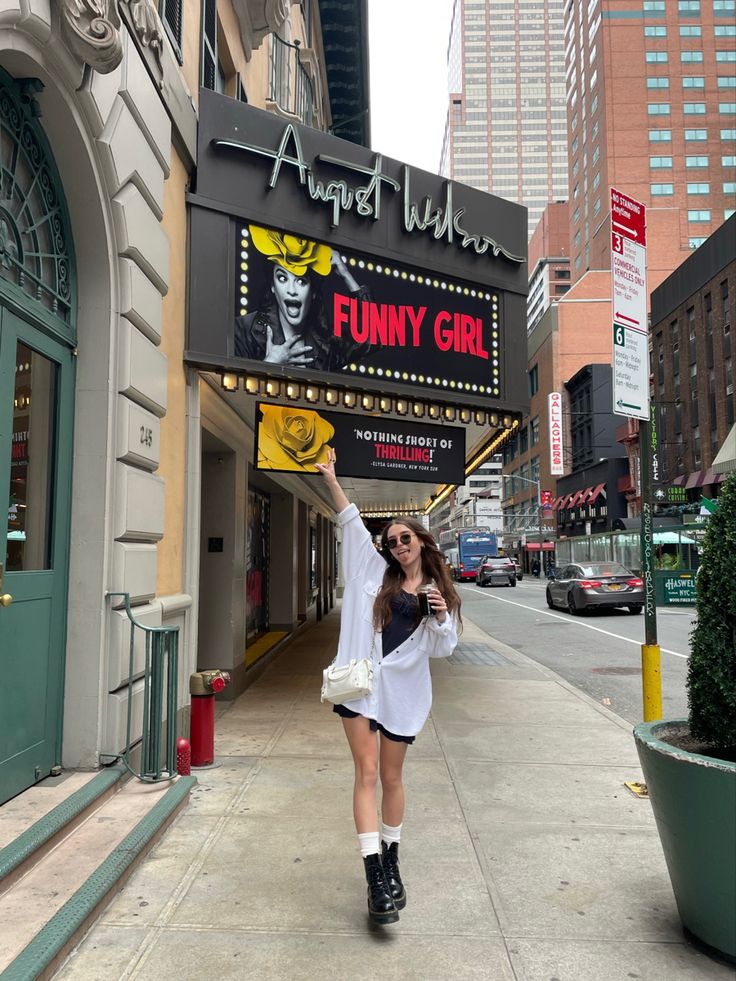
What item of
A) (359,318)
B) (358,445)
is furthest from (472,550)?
(359,318)

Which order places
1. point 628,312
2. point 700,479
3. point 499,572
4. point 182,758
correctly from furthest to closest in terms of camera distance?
point 700,479
point 499,572
point 628,312
point 182,758

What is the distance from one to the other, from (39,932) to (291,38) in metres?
14.1

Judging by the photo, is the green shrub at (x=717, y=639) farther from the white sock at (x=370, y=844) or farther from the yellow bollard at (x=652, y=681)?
the yellow bollard at (x=652, y=681)

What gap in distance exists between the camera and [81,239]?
463 centimetres


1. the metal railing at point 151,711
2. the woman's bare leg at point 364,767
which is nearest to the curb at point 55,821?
the metal railing at point 151,711

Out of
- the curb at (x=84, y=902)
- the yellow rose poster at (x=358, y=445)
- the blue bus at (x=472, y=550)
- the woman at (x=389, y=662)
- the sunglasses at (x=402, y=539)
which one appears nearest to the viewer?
the curb at (x=84, y=902)

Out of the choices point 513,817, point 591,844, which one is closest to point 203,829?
point 513,817

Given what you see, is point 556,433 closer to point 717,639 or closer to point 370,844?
point 717,639

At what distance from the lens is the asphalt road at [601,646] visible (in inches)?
363

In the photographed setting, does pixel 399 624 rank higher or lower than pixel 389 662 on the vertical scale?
higher

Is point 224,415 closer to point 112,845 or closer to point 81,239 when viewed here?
point 81,239

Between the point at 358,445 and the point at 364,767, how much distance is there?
4.79 meters

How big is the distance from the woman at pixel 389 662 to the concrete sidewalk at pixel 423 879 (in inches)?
14.1

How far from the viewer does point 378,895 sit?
121 inches
